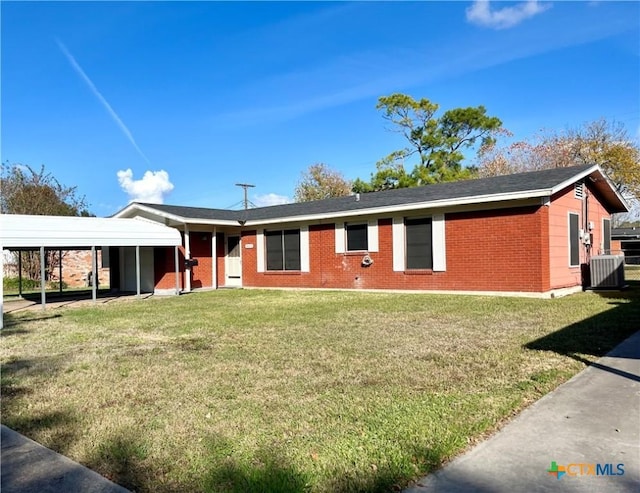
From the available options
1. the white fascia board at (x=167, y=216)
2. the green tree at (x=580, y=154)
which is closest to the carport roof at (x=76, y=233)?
the white fascia board at (x=167, y=216)

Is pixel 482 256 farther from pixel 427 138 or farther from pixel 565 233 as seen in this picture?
pixel 427 138

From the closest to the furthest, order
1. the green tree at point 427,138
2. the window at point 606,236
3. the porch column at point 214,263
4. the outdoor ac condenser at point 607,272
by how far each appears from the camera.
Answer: the outdoor ac condenser at point 607,272 < the window at point 606,236 < the porch column at point 214,263 < the green tree at point 427,138

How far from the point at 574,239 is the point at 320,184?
104 feet

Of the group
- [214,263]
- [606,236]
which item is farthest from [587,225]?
[214,263]

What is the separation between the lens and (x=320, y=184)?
43938 millimetres

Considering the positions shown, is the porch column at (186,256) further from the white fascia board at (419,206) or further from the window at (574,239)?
the window at (574,239)

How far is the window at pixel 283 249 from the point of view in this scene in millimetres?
17828

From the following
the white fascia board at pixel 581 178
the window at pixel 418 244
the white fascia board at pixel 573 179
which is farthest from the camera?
the window at pixel 418 244

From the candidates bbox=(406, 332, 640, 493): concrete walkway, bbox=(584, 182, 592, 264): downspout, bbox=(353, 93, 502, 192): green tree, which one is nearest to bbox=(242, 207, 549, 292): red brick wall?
bbox=(584, 182, 592, 264): downspout

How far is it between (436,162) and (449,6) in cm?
2469

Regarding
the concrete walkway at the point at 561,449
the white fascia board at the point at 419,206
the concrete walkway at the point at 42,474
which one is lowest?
the concrete walkway at the point at 42,474

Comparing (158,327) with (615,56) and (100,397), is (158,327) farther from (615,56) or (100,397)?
(615,56)

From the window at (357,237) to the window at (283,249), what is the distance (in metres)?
2.42

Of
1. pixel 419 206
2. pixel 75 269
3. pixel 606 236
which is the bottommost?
pixel 75 269
